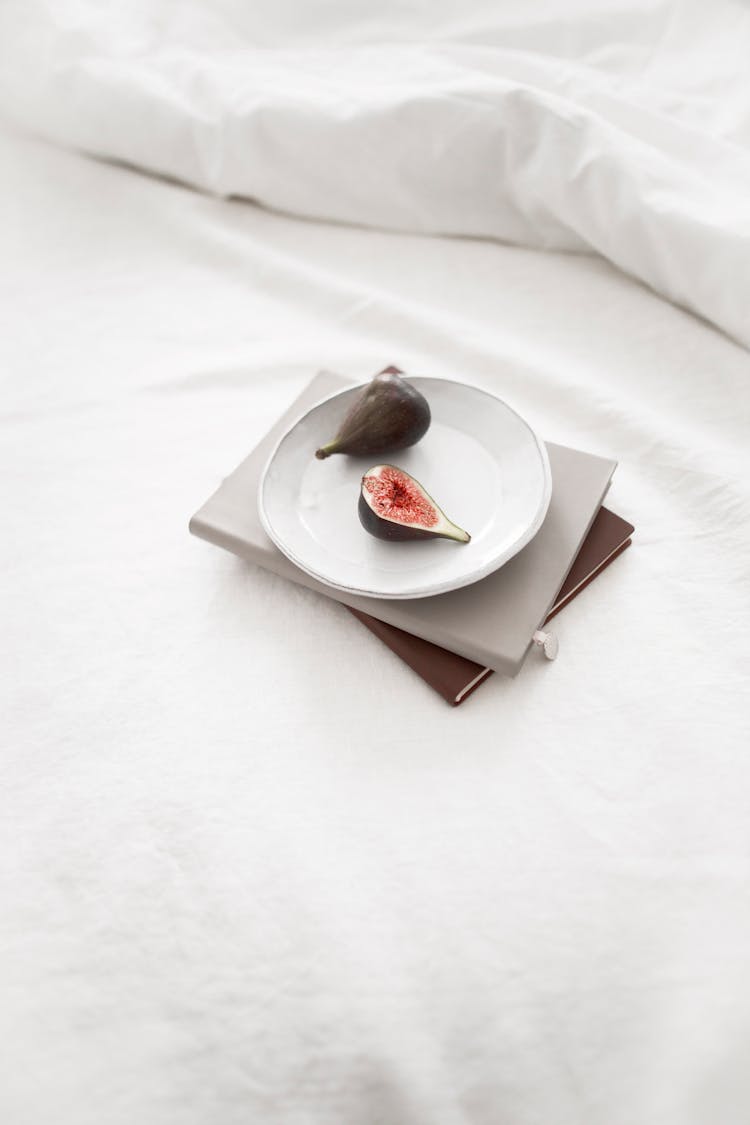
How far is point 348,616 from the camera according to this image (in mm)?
833

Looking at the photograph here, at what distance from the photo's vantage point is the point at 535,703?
758mm

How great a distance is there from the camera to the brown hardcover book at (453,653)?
2.49 feet

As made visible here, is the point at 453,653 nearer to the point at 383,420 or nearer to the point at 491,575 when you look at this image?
the point at 491,575

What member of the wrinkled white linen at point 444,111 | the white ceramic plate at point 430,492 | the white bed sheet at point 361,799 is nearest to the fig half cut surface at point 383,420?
the white ceramic plate at point 430,492

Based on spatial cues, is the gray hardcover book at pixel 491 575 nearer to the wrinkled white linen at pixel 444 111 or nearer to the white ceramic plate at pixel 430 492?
the white ceramic plate at pixel 430 492

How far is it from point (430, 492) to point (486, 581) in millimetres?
117

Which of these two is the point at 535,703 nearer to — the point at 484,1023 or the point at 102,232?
the point at 484,1023

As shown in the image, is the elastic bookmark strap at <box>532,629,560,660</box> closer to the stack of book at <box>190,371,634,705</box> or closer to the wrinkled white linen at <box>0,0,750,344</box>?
the stack of book at <box>190,371,634,705</box>

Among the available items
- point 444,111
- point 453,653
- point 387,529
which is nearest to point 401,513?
point 387,529

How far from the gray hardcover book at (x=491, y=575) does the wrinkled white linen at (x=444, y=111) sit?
315mm

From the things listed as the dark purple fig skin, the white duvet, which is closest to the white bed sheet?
the white duvet

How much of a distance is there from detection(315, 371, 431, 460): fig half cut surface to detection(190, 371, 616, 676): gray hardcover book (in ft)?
0.35

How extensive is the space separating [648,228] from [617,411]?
24 cm

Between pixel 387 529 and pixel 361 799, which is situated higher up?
pixel 387 529
